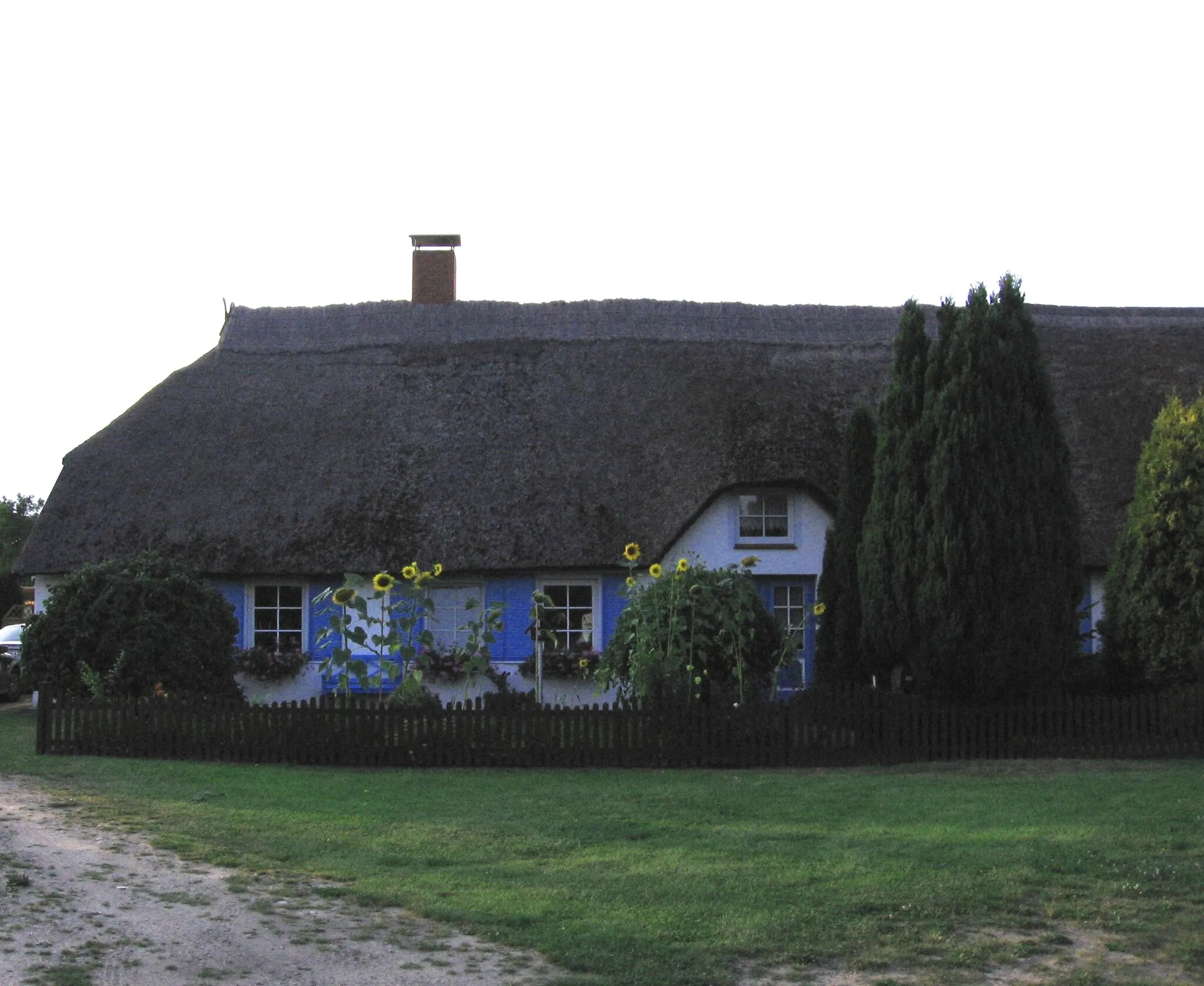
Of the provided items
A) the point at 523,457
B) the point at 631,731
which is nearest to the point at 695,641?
the point at 631,731

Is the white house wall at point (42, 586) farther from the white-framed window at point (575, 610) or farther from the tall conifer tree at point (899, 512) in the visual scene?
the tall conifer tree at point (899, 512)

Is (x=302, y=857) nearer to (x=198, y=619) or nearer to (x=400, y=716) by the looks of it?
(x=400, y=716)

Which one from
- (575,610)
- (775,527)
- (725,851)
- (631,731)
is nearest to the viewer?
(725,851)

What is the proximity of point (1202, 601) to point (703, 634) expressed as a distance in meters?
5.26

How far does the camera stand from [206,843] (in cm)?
952

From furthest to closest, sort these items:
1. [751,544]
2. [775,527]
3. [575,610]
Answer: [775,527] → [575,610] → [751,544]

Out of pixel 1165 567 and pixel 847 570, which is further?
pixel 847 570

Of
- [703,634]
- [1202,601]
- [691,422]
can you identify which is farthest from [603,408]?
[1202,601]

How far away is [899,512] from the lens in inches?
614

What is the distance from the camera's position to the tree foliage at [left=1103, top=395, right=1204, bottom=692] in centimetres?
1491

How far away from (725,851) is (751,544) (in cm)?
1141

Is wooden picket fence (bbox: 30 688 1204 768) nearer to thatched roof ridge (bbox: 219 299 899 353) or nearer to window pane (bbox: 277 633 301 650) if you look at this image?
window pane (bbox: 277 633 301 650)

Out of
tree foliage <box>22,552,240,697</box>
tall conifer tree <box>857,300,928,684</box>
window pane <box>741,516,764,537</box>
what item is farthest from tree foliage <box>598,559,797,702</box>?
tree foliage <box>22,552,240,697</box>

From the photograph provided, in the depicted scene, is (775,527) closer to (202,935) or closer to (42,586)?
(42,586)
